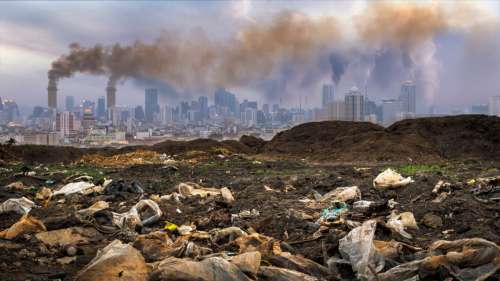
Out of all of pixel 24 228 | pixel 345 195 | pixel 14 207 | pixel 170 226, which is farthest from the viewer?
pixel 345 195

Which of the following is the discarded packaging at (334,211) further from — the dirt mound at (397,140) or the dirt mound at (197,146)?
the dirt mound at (197,146)

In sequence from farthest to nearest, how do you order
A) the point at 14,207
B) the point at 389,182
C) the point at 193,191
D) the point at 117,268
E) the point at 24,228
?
the point at 193,191 < the point at 389,182 < the point at 14,207 < the point at 24,228 < the point at 117,268

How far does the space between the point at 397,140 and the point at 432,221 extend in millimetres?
21331

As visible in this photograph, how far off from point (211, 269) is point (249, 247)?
97 cm

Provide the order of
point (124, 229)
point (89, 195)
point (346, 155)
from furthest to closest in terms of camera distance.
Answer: point (346, 155) < point (89, 195) < point (124, 229)

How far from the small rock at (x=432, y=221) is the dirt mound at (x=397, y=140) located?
1754 cm

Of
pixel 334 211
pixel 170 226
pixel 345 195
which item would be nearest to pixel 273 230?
pixel 334 211

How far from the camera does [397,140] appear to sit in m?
26.9

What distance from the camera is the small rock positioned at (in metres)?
6.30

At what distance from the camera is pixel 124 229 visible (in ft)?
21.1

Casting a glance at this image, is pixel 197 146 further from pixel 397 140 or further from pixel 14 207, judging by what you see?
pixel 14 207

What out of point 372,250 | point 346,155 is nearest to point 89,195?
point 372,250

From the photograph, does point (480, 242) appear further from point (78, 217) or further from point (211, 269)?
point (78, 217)

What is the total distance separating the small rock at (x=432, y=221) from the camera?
6297mm
